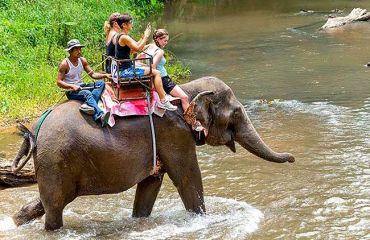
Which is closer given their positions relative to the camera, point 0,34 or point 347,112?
point 347,112

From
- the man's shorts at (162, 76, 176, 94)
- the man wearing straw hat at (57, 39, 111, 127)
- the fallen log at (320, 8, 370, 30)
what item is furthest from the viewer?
the fallen log at (320, 8, 370, 30)

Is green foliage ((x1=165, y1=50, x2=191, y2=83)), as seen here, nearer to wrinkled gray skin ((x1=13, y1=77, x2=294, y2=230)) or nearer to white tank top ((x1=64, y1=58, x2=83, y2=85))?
wrinkled gray skin ((x1=13, y1=77, x2=294, y2=230))

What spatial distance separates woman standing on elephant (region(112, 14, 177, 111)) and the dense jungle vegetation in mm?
4344

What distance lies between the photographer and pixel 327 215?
6695mm

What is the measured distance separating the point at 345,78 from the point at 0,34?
7416 millimetres

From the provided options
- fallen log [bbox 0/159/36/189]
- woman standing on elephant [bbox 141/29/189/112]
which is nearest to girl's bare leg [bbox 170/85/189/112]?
woman standing on elephant [bbox 141/29/189/112]

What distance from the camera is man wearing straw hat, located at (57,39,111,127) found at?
19.4 feet

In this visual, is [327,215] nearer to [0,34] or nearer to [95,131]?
[95,131]

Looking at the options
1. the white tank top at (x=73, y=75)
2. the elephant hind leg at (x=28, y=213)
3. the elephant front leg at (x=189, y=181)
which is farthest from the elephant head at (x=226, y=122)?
the elephant hind leg at (x=28, y=213)

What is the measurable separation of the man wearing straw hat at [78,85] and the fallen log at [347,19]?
1713cm

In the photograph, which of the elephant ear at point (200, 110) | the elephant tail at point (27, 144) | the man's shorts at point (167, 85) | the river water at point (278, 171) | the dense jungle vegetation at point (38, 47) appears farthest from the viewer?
the dense jungle vegetation at point (38, 47)

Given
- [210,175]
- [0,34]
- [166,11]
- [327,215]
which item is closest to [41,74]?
[0,34]

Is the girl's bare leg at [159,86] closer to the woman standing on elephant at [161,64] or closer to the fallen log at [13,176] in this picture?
the woman standing on elephant at [161,64]

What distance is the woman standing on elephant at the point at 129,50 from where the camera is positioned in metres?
6.04
